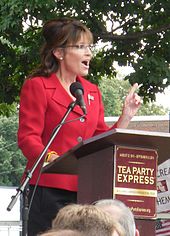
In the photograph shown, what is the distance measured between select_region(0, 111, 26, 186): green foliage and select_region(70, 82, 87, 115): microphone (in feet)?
185

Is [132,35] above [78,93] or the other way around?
above

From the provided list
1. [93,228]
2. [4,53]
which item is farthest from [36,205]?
[4,53]

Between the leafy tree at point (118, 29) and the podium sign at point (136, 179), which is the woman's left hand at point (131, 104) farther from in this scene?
the leafy tree at point (118, 29)

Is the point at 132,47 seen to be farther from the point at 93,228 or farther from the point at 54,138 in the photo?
the point at 93,228

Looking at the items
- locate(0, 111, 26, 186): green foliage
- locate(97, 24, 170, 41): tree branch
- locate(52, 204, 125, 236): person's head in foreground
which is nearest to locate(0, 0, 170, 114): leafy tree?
locate(97, 24, 170, 41): tree branch

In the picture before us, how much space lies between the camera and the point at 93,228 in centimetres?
266

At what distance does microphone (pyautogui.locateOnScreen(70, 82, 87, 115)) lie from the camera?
505cm

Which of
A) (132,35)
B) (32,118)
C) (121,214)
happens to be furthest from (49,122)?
(132,35)

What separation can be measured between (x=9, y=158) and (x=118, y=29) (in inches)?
2089

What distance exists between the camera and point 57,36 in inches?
217

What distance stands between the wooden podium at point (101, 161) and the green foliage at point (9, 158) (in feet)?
186

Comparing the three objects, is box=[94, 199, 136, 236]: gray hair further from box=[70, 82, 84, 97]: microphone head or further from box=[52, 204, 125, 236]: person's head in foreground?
box=[70, 82, 84, 97]: microphone head

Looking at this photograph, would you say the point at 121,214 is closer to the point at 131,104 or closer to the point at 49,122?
the point at 131,104

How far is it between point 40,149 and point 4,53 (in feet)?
20.1
